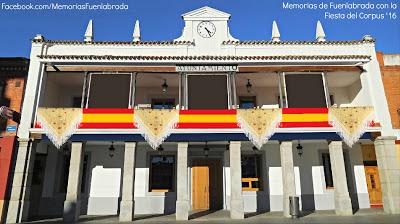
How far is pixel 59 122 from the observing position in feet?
35.9

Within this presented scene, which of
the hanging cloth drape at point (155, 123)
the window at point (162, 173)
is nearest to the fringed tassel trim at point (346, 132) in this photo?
the hanging cloth drape at point (155, 123)

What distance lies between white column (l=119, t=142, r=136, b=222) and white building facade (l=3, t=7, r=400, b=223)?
0.14 feet

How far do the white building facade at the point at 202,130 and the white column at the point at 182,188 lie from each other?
4 cm

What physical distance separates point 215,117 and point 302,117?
361 cm

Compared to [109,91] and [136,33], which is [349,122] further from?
[136,33]

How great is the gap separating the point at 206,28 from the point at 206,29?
0.18ft

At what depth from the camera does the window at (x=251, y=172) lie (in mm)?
13148

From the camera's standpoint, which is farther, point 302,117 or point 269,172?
point 269,172

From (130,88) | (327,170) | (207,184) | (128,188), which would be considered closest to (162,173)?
(207,184)

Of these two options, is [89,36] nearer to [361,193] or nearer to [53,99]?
[53,99]

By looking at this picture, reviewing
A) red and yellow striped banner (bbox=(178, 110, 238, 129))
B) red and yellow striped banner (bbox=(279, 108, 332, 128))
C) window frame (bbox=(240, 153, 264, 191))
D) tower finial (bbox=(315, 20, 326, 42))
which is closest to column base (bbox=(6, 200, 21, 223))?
red and yellow striped banner (bbox=(178, 110, 238, 129))

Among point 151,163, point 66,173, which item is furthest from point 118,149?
point 66,173

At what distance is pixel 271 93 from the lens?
1408cm

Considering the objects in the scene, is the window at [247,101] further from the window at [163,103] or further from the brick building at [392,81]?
the brick building at [392,81]
